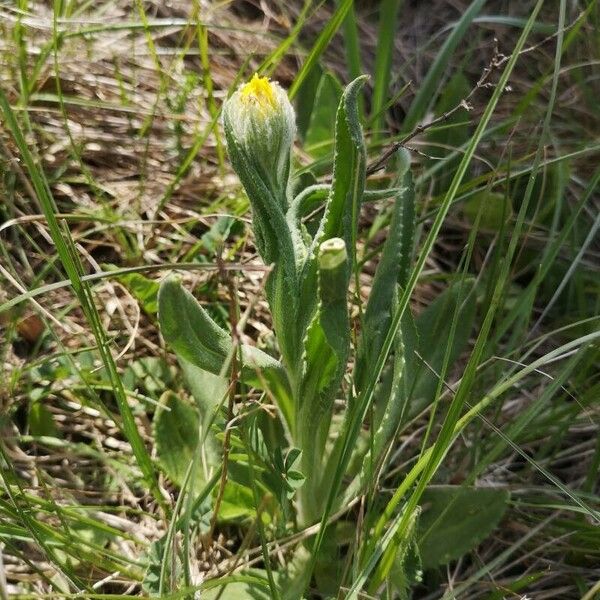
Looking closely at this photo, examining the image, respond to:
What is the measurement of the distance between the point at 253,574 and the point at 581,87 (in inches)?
66.7

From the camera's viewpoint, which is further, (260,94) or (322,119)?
(322,119)

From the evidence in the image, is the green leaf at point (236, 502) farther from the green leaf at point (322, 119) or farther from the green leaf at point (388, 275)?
the green leaf at point (322, 119)

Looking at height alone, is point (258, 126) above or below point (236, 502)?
above

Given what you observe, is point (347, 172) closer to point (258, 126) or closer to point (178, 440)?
point (258, 126)

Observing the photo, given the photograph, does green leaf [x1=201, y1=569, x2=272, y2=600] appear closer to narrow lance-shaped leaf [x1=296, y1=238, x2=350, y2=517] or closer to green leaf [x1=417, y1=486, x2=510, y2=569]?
narrow lance-shaped leaf [x1=296, y1=238, x2=350, y2=517]

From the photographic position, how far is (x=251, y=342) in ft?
6.38

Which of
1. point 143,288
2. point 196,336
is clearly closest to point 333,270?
point 196,336

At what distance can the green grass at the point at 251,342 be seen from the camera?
133 centimetres

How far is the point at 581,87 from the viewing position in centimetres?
238

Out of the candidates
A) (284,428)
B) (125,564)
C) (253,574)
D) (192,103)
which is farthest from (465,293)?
(192,103)

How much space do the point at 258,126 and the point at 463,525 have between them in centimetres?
83

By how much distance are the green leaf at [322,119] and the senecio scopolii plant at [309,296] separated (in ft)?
2.46

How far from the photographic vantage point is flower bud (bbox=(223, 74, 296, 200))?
4.19 feet

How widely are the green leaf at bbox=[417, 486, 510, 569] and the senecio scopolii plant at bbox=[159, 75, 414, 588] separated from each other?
196 millimetres
